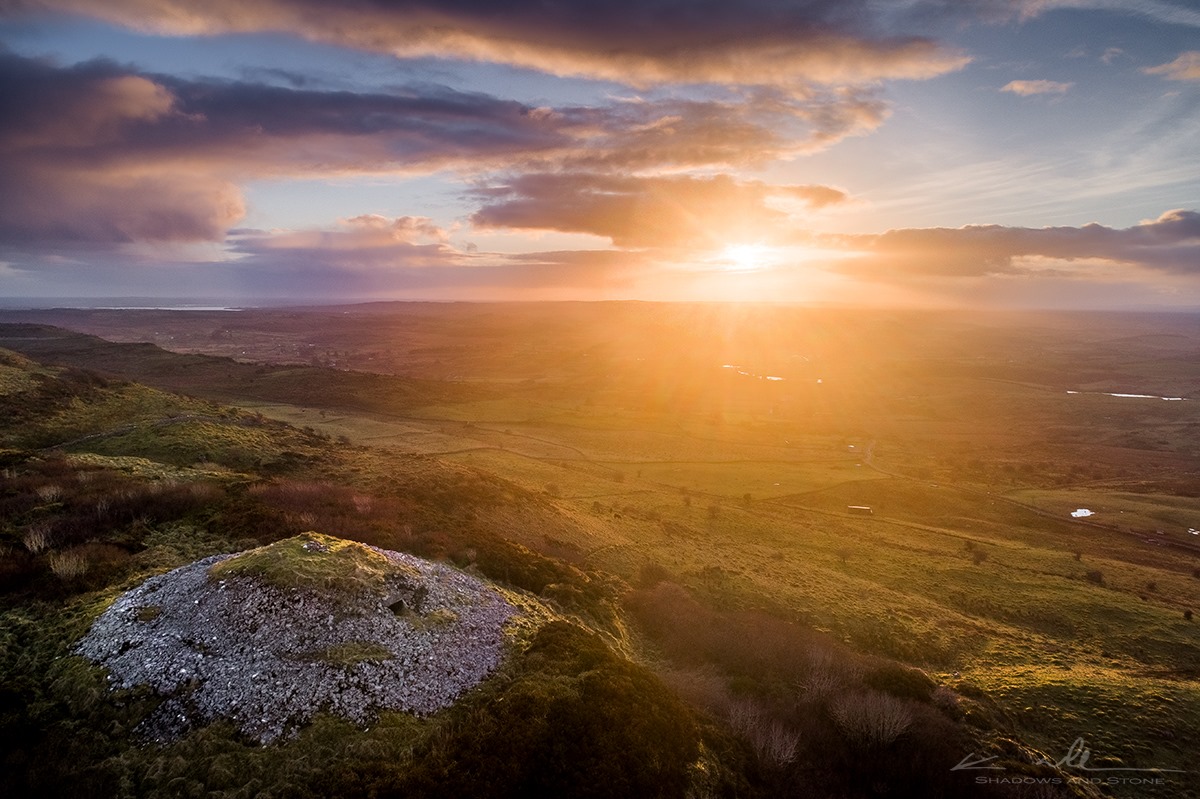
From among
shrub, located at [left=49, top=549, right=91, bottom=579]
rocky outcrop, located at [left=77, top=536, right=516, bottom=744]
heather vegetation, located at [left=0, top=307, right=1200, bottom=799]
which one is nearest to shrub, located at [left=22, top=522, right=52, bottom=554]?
heather vegetation, located at [left=0, top=307, right=1200, bottom=799]

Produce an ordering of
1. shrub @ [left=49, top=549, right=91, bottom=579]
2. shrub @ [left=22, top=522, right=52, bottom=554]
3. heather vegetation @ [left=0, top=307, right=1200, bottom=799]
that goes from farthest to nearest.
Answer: shrub @ [left=22, top=522, right=52, bottom=554]
shrub @ [left=49, top=549, right=91, bottom=579]
heather vegetation @ [left=0, top=307, right=1200, bottom=799]

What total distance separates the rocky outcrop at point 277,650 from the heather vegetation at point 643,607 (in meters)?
0.43

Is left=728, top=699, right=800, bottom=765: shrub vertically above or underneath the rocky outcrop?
underneath

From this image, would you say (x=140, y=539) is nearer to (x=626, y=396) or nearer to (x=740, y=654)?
(x=740, y=654)

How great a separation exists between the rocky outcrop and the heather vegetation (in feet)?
1.42

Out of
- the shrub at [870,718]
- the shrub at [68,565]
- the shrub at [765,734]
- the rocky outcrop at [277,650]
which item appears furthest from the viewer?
the shrub at [870,718]

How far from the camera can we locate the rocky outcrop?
12.6 metres

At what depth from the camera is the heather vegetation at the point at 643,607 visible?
12.3 metres

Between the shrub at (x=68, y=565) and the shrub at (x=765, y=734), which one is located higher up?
the shrub at (x=68, y=565)

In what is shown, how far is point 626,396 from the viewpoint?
444ft

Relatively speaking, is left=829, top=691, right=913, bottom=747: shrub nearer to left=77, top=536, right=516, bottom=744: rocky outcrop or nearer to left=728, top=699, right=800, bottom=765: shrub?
left=728, top=699, right=800, bottom=765: shrub
